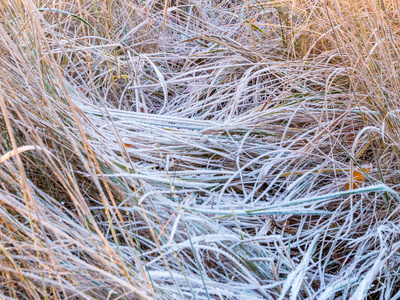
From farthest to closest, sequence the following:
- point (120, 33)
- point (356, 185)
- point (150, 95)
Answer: point (120, 33) → point (150, 95) → point (356, 185)

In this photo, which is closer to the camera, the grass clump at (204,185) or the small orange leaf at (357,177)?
the grass clump at (204,185)

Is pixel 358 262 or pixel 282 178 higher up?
pixel 282 178

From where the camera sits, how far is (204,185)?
1.14m

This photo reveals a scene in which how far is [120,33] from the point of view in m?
1.88

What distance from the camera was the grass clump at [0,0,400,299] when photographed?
716 mm

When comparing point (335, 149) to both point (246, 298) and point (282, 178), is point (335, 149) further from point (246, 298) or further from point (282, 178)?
point (246, 298)

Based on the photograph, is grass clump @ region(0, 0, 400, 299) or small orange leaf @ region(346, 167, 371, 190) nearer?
grass clump @ region(0, 0, 400, 299)

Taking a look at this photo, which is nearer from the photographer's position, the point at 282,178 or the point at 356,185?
the point at 356,185

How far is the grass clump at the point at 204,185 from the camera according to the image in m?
0.72

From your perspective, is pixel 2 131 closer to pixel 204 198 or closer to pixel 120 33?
pixel 204 198

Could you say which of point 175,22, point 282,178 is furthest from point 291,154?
point 175,22

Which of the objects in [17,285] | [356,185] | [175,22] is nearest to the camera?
[17,285]

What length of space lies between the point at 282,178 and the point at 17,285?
0.77 meters

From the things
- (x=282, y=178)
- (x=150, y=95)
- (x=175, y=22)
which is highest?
(x=175, y=22)
